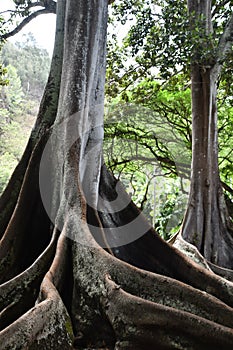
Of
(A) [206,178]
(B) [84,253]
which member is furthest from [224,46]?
(B) [84,253]

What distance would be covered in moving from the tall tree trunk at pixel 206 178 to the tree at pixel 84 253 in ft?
6.03

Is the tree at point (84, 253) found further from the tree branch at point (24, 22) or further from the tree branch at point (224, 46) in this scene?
the tree branch at point (224, 46)

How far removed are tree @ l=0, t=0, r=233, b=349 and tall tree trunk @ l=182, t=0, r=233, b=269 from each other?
1.84m

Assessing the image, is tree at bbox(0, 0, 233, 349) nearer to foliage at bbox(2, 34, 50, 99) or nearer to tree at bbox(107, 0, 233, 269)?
tree at bbox(107, 0, 233, 269)

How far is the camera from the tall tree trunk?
521 centimetres

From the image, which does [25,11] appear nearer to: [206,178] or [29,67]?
[206,178]

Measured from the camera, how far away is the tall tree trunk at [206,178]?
5.21 meters

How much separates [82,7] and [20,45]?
35.7 metres

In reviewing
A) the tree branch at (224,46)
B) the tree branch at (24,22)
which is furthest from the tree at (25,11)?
the tree branch at (224,46)

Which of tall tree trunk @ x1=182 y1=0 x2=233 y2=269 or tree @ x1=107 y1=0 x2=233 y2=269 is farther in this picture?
tall tree trunk @ x1=182 y1=0 x2=233 y2=269

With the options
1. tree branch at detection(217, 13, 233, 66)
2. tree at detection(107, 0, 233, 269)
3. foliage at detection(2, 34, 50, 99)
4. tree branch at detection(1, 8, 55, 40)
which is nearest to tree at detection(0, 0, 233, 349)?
tree at detection(107, 0, 233, 269)

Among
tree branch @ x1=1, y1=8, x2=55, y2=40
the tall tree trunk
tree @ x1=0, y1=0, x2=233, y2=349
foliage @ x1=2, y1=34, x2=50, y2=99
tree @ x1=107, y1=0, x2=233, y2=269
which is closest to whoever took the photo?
tree @ x1=0, y1=0, x2=233, y2=349

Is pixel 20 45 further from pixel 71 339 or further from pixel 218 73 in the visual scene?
pixel 71 339

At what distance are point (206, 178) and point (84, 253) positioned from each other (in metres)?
3.28
